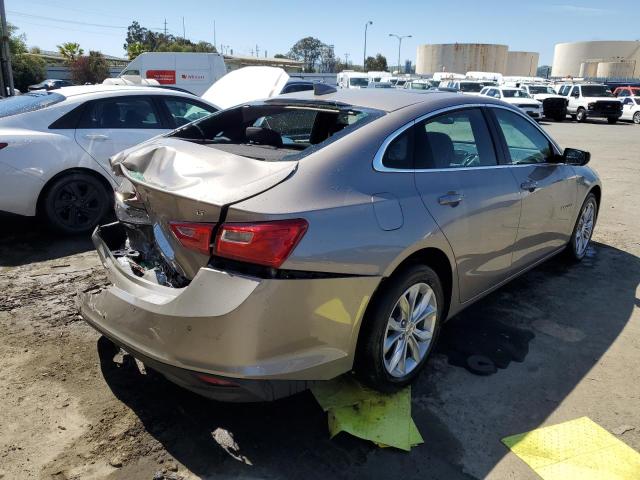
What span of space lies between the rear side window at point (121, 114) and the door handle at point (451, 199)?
171 inches

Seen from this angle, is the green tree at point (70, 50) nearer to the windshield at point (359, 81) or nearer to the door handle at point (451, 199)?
the windshield at point (359, 81)

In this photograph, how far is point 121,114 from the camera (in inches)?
241

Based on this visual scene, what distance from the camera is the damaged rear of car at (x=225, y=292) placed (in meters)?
2.28

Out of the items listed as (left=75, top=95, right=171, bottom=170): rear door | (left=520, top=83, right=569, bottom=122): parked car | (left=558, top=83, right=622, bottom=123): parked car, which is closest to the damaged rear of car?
(left=75, top=95, right=171, bottom=170): rear door

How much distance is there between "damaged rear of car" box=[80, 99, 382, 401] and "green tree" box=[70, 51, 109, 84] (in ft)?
170

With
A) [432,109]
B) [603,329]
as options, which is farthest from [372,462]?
[603,329]

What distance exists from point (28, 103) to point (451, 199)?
4879 millimetres

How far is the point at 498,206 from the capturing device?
3.48 m

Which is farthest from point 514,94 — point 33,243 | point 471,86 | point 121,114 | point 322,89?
point 322,89

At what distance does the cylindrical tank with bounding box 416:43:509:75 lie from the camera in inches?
3772

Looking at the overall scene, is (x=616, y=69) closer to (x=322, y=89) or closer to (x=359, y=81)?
(x=359, y=81)

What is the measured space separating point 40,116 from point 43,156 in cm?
48

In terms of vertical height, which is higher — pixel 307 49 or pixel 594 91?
pixel 307 49

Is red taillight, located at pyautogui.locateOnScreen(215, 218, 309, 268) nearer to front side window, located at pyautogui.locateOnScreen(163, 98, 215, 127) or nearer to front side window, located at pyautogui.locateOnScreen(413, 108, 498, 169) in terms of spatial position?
front side window, located at pyautogui.locateOnScreen(413, 108, 498, 169)
